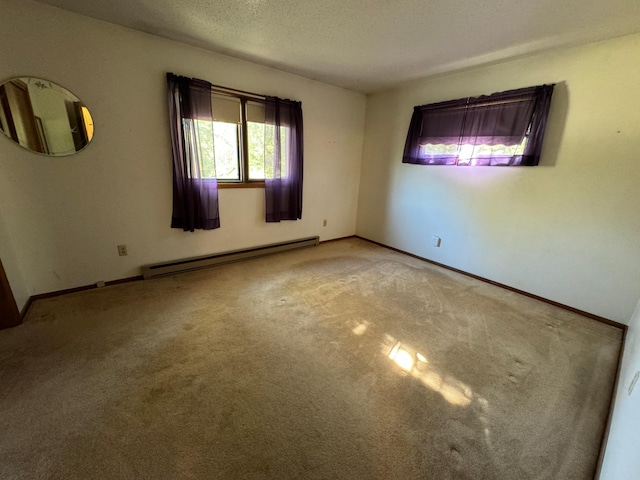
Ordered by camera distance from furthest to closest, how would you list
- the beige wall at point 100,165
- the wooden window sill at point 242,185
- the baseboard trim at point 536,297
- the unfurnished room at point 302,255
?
1. the wooden window sill at point 242,185
2. the baseboard trim at point 536,297
3. the beige wall at point 100,165
4. the unfurnished room at point 302,255

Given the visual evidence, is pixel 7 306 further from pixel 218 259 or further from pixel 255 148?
pixel 255 148

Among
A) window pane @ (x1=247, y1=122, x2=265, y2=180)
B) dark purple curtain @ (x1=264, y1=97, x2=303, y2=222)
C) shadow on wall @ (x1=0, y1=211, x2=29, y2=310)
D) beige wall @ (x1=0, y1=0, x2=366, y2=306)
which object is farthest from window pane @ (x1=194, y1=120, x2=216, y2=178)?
shadow on wall @ (x1=0, y1=211, x2=29, y2=310)

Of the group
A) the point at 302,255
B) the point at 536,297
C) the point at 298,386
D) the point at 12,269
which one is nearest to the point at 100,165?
the point at 12,269

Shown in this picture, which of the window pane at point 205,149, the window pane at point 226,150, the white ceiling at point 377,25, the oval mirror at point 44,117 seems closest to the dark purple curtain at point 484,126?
the white ceiling at point 377,25

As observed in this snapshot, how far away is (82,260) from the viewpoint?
2.48 m

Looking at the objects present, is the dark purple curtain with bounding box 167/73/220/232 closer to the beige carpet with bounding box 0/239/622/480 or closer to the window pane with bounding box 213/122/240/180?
the window pane with bounding box 213/122/240/180

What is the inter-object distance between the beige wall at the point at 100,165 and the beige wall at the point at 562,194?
2432 millimetres

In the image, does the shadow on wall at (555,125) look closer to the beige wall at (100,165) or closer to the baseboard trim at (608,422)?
the baseboard trim at (608,422)

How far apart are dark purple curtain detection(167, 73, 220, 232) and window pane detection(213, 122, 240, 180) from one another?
0.14 meters

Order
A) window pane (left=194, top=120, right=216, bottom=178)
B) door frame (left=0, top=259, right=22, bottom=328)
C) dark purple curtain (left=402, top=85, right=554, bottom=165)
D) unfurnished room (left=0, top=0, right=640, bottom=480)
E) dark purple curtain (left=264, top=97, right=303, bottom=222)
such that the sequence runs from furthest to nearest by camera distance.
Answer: dark purple curtain (left=264, top=97, right=303, bottom=222)
window pane (left=194, top=120, right=216, bottom=178)
dark purple curtain (left=402, top=85, right=554, bottom=165)
door frame (left=0, top=259, right=22, bottom=328)
unfurnished room (left=0, top=0, right=640, bottom=480)

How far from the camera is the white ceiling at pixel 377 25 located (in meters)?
1.79

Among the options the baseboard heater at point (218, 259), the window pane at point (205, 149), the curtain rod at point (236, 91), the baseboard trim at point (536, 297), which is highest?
the curtain rod at point (236, 91)

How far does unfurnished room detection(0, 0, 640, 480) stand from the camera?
1283 millimetres

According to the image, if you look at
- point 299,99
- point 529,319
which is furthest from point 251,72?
point 529,319
